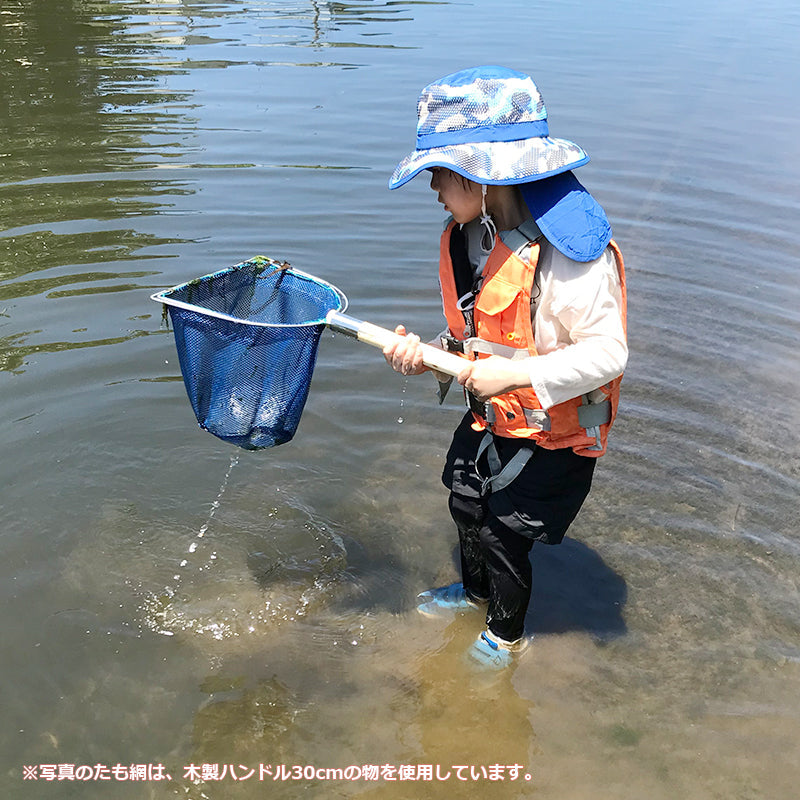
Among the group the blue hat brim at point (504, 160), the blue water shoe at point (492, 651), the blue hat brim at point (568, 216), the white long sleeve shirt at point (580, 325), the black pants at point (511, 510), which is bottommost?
the blue water shoe at point (492, 651)

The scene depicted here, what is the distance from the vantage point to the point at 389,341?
345cm

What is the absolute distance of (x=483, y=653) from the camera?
423 centimetres

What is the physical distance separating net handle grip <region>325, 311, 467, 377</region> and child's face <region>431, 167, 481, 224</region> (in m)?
0.52

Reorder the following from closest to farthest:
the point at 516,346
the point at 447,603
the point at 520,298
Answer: the point at 520,298
the point at 516,346
the point at 447,603

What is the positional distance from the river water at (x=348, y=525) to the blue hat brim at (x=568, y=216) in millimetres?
2062

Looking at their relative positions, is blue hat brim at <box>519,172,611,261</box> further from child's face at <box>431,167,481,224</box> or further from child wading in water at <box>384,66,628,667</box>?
child's face at <box>431,167,481,224</box>

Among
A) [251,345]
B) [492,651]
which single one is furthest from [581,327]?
[492,651]

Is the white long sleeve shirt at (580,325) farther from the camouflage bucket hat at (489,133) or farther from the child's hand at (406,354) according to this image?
the child's hand at (406,354)

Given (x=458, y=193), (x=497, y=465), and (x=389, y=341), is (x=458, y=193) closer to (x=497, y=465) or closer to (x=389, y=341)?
(x=389, y=341)

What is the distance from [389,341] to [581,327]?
0.71 metres

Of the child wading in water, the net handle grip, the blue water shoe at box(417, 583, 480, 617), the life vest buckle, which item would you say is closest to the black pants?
the child wading in water

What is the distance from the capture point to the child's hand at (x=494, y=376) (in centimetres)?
333

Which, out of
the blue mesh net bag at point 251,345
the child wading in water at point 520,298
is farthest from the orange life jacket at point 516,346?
the blue mesh net bag at point 251,345

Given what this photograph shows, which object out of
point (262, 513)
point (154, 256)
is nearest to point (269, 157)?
point (154, 256)
